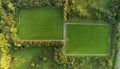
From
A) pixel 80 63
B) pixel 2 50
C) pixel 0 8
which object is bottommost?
pixel 80 63

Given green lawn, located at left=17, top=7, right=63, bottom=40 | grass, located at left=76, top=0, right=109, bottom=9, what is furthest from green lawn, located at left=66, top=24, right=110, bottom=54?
grass, located at left=76, top=0, right=109, bottom=9

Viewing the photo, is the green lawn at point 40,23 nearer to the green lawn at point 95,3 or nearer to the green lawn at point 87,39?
the green lawn at point 87,39

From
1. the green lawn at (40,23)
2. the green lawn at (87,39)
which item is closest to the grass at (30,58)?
the green lawn at (40,23)

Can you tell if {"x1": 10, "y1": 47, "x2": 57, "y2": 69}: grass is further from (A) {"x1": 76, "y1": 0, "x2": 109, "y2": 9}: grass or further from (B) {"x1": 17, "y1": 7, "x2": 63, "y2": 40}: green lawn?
(A) {"x1": 76, "y1": 0, "x2": 109, "y2": 9}: grass

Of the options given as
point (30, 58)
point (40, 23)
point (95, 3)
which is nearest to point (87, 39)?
point (95, 3)

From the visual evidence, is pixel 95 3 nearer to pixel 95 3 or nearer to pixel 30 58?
pixel 95 3

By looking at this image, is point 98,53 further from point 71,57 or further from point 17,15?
point 17,15

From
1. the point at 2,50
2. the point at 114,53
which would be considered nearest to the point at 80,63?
the point at 114,53
